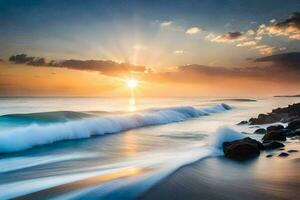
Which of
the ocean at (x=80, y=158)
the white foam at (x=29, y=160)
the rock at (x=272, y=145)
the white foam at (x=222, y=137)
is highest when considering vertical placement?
the white foam at (x=222, y=137)

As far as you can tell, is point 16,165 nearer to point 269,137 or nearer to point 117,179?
point 117,179

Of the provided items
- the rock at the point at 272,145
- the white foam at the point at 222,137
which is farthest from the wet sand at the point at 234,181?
the white foam at the point at 222,137

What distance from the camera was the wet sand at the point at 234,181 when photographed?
5969mm

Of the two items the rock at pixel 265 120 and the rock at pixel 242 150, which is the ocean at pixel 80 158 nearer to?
the rock at pixel 242 150

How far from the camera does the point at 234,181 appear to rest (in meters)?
6.92

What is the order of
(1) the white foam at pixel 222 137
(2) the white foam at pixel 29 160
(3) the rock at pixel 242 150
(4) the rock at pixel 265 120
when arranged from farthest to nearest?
(4) the rock at pixel 265 120 < (1) the white foam at pixel 222 137 < (3) the rock at pixel 242 150 < (2) the white foam at pixel 29 160

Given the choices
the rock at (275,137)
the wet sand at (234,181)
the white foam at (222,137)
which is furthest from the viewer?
the rock at (275,137)

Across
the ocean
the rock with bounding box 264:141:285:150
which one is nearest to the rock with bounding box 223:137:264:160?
the ocean

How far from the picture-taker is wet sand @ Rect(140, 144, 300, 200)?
19.6ft

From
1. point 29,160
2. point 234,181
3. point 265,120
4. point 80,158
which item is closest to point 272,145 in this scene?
point 234,181

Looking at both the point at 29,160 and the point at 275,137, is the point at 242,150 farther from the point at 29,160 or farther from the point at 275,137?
the point at 29,160

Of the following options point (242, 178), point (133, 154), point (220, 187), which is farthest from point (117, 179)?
point (133, 154)

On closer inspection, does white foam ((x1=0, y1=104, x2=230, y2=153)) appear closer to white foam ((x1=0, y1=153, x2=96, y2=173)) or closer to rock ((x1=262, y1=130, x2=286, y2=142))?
white foam ((x1=0, y1=153, x2=96, y2=173))

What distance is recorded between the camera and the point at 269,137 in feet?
42.0
